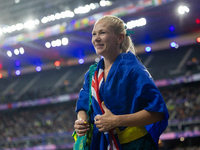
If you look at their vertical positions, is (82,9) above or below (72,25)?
above

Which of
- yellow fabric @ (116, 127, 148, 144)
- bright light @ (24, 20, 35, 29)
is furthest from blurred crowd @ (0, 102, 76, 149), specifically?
yellow fabric @ (116, 127, 148, 144)

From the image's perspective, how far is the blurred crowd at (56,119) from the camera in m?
9.34

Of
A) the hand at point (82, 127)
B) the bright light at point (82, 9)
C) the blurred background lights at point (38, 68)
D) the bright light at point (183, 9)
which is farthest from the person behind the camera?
the blurred background lights at point (38, 68)

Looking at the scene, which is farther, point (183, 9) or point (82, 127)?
point (183, 9)

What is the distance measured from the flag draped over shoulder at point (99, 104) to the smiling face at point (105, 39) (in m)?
0.11

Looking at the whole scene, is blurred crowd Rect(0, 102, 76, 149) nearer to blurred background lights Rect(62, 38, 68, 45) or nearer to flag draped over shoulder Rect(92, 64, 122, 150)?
blurred background lights Rect(62, 38, 68, 45)

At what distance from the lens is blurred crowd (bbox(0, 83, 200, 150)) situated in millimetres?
9336

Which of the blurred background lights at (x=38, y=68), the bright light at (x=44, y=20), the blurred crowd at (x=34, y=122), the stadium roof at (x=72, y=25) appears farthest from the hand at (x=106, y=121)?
the blurred background lights at (x=38, y=68)

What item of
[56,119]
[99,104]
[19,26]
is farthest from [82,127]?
[19,26]

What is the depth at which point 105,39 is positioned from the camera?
128 cm

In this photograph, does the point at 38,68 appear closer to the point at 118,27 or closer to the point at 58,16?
the point at 58,16

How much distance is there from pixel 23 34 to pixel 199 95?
10287 millimetres

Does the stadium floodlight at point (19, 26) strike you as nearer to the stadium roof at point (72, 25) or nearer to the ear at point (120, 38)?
the stadium roof at point (72, 25)

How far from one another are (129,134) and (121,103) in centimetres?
16
